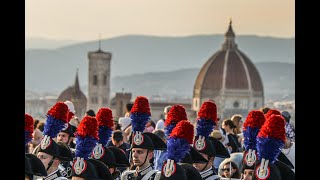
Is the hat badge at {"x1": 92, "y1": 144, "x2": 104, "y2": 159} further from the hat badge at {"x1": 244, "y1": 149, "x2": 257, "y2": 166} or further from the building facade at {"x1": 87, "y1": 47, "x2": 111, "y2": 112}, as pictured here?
the building facade at {"x1": 87, "y1": 47, "x2": 111, "y2": 112}

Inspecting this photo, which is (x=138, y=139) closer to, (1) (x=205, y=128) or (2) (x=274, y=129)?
(1) (x=205, y=128)

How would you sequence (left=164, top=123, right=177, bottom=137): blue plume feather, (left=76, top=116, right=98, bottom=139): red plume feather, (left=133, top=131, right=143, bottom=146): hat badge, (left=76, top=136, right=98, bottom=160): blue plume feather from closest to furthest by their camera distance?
(left=76, top=136, right=98, bottom=160): blue plume feather → (left=76, top=116, right=98, bottom=139): red plume feather → (left=133, top=131, right=143, bottom=146): hat badge → (left=164, top=123, right=177, bottom=137): blue plume feather

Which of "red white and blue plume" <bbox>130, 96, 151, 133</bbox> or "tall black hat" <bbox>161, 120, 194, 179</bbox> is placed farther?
"red white and blue plume" <bbox>130, 96, 151, 133</bbox>

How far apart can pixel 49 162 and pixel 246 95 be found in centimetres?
16352

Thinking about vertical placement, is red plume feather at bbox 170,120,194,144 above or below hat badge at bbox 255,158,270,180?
above

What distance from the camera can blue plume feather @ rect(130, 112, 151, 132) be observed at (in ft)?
37.1

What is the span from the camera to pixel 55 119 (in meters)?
10.2

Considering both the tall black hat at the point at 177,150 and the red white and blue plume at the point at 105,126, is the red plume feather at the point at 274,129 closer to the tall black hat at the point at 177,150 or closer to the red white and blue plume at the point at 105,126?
the tall black hat at the point at 177,150

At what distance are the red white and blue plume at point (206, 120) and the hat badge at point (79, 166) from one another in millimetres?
2626

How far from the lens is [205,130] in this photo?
1127 cm

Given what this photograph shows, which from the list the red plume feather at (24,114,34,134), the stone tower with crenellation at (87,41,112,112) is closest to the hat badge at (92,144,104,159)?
the red plume feather at (24,114,34,134)

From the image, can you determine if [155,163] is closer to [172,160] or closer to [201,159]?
[201,159]

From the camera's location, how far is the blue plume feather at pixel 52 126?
10.0m

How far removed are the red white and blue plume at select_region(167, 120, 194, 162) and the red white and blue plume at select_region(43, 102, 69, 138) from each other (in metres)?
1.47
